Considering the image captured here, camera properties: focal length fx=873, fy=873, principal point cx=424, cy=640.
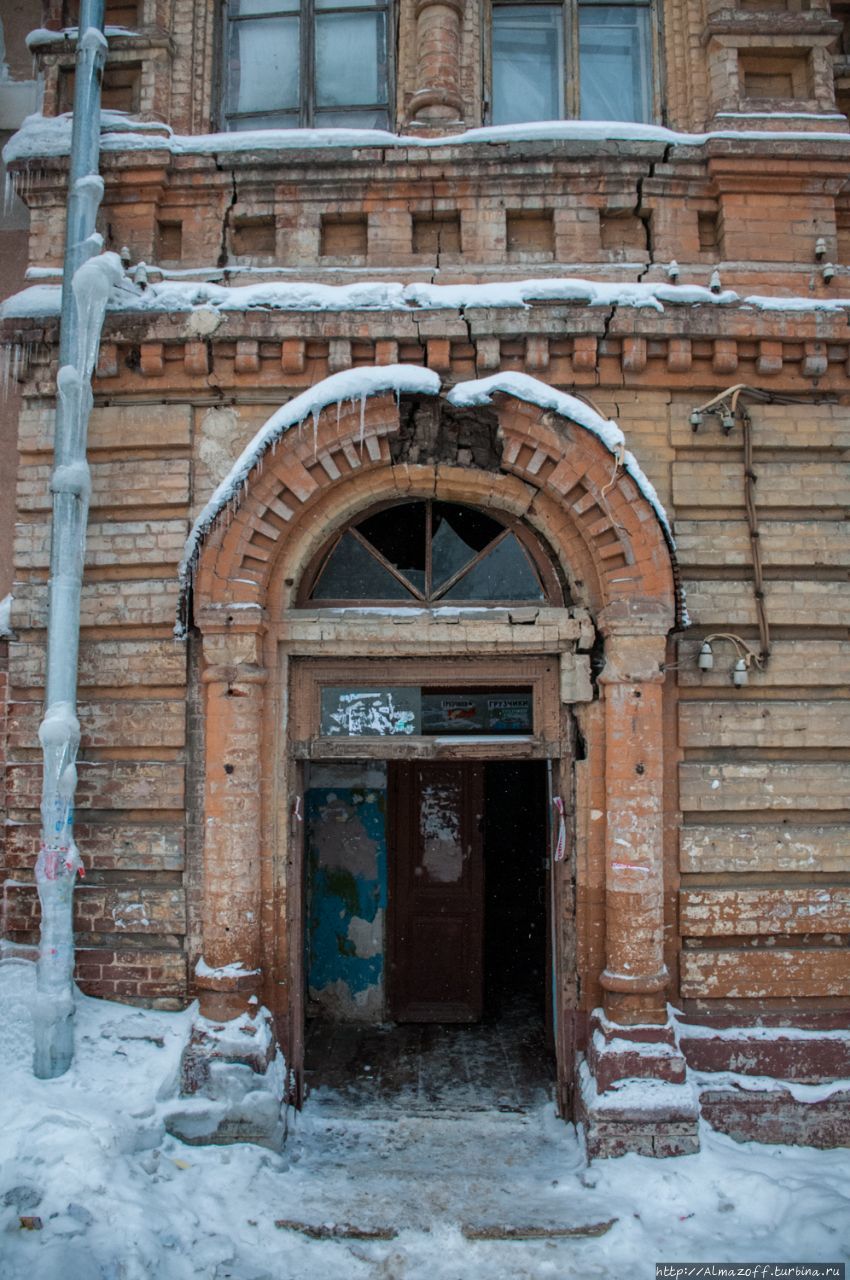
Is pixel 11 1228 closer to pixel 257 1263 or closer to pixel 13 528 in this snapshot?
pixel 257 1263

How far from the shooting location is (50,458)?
5973 millimetres

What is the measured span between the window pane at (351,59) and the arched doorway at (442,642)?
2.57m

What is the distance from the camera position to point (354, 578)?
Result: 614 cm

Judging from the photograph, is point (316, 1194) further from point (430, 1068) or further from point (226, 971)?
point (430, 1068)

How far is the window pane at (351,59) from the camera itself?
663 centimetres

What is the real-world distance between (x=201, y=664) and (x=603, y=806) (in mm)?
2816

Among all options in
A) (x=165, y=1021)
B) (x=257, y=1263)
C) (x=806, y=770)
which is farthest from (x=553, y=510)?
(x=257, y=1263)

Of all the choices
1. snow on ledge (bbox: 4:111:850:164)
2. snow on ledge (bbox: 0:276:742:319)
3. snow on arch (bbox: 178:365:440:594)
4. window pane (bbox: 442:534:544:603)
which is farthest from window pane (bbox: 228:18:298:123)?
window pane (bbox: 442:534:544:603)

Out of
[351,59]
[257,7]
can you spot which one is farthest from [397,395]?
[257,7]

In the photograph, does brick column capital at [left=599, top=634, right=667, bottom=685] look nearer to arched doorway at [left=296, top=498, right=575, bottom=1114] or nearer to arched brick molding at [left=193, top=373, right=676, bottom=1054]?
arched brick molding at [left=193, top=373, right=676, bottom=1054]

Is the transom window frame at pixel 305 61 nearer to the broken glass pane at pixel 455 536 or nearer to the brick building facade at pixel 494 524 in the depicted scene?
the brick building facade at pixel 494 524

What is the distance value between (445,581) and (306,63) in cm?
418

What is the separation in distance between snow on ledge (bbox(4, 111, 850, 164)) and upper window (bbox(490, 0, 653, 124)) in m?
0.53

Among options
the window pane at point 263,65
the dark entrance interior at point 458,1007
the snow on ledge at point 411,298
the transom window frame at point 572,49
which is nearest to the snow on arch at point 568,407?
the snow on ledge at point 411,298
